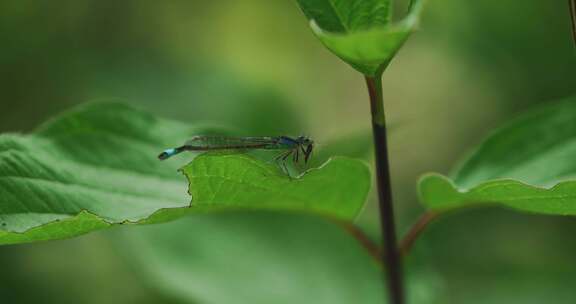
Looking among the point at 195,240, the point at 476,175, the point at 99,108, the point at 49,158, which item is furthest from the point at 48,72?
the point at 476,175

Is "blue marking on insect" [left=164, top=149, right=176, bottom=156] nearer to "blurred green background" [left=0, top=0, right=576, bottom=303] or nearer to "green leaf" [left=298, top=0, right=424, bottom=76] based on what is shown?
"green leaf" [left=298, top=0, right=424, bottom=76]

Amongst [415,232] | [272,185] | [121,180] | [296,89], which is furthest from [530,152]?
[296,89]

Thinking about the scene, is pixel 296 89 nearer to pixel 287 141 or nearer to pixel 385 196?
pixel 287 141

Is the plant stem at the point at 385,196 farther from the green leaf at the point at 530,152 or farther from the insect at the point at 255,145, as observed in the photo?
the insect at the point at 255,145

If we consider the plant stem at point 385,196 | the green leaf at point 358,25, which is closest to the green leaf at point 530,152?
the plant stem at point 385,196

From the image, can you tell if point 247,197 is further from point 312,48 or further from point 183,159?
point 312,48

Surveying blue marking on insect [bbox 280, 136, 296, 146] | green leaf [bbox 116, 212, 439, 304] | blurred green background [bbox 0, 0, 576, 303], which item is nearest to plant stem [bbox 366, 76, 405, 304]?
blue marking on insect [bbox 280, 136, 296, 146]
